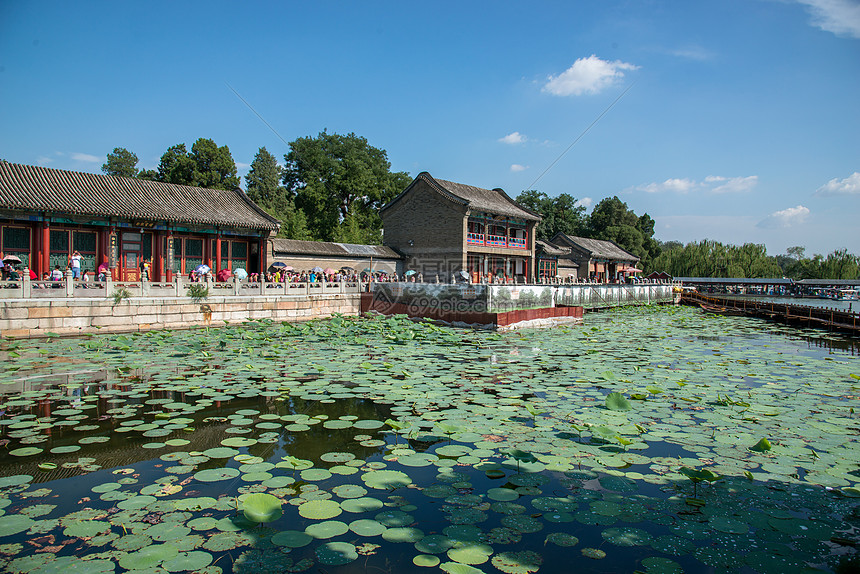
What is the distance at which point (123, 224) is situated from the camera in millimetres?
17203

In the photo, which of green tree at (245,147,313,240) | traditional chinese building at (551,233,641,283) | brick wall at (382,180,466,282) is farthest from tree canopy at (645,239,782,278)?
green tree at (245,147,313,240)

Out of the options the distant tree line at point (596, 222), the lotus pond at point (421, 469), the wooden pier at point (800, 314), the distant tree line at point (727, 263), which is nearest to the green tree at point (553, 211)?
the distant tree line at point (596, 222)

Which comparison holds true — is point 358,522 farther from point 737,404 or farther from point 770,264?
point 770,264

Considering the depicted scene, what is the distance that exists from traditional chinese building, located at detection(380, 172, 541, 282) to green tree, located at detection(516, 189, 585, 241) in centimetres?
1734

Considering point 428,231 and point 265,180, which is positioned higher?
point 265,180

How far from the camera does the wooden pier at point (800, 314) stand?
16789 millimetres

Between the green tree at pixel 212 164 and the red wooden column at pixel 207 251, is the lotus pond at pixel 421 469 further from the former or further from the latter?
the green tree at pixel 212 164

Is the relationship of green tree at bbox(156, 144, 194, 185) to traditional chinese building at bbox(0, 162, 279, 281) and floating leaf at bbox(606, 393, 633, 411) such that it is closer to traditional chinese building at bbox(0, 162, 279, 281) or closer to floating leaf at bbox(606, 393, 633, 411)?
traditional chinese building at bbox(0, 162, 279, 281)

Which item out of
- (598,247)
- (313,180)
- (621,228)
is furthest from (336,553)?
(621,228)

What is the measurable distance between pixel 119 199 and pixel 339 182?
64.8 feet

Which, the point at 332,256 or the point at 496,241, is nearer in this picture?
the point at 332,256

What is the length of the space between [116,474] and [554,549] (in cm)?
321

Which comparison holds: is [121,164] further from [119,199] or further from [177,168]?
[119,199]

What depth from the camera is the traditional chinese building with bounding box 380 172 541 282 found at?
27.1 metres
